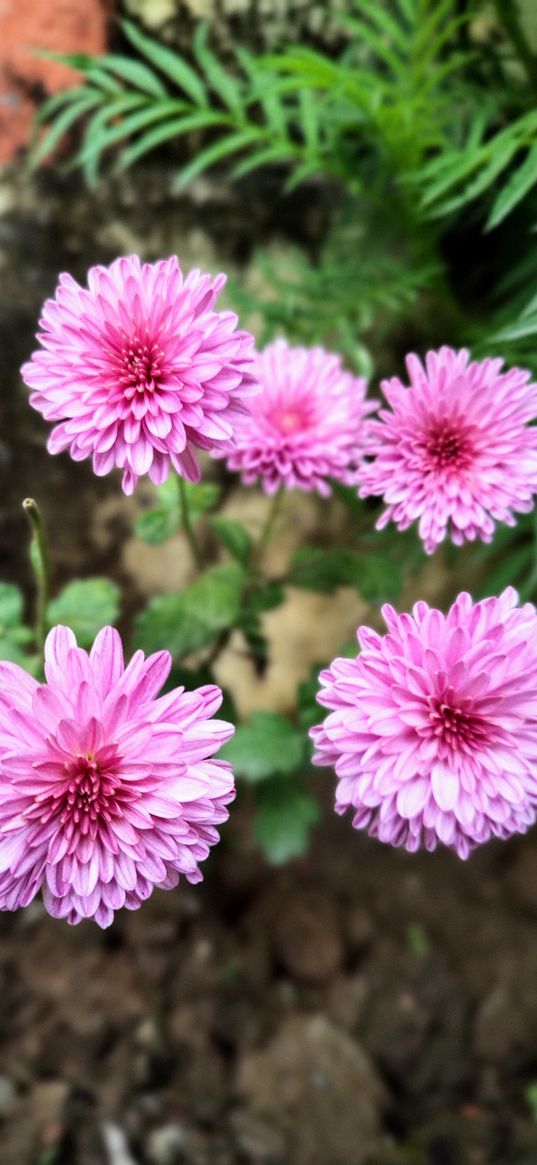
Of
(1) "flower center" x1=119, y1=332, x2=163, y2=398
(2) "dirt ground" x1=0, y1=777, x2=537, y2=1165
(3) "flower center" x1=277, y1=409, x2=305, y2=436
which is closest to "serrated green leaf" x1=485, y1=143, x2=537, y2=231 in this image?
(3) "flower center" x1=277, y1=409, x2=305, y2=436

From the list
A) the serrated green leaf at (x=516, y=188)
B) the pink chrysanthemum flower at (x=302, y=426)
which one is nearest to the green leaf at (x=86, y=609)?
the pink chrysanthemum flower at (x=302, y=426)

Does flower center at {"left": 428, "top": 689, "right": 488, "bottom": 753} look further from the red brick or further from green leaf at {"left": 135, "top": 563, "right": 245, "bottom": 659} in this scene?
the red brick

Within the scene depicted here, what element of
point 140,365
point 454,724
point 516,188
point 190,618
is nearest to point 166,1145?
point 190,618

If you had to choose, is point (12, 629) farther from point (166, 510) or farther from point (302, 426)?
point (302, 426)

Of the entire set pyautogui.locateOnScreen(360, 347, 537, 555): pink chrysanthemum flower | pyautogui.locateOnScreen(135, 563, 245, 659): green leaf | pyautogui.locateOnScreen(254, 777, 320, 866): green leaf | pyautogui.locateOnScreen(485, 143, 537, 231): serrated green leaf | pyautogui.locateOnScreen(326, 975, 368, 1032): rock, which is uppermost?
pyautogui.locateOnScreen(485, 143, 537, 231): serrated green leaf

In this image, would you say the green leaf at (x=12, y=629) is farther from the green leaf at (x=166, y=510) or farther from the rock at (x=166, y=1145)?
the rock at (x=166, y=1145)
